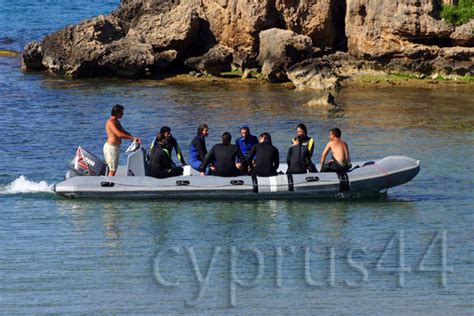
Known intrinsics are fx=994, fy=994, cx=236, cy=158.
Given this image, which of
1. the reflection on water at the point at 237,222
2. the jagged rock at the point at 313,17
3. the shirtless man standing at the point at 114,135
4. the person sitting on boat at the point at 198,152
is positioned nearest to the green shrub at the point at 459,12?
the reflection on water at the point at 237,222

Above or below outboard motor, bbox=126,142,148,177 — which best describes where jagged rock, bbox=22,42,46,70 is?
above

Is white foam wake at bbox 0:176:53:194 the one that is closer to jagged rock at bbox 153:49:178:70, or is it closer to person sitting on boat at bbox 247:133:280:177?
person sitting on boat at bbox 247:133:280:177

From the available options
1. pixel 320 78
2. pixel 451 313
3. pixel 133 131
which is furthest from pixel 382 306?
pixel 320 78

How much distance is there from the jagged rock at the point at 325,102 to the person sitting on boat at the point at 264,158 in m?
9.38

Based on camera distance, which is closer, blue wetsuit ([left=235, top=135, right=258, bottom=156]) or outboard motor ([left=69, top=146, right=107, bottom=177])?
outboard motor ([left=69, top=146, right=107, bottom=177])

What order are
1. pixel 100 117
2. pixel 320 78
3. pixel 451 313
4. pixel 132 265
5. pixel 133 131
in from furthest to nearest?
pixel 320 78, pixel 100 117, pixel 133 131, pixel 132 265, pixel 451 313

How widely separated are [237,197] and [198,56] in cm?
1501

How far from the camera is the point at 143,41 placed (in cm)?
3111

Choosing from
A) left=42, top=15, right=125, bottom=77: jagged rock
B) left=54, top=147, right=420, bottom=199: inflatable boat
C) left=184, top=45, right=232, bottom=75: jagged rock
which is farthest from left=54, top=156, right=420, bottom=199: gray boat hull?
left=42, top=15, right=125, bottom=77: jagged rock

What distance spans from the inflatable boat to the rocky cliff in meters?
12.3

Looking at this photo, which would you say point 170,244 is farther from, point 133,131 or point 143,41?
point 143,41

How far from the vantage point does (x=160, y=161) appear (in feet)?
55.4

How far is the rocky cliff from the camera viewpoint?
2884 centimetres

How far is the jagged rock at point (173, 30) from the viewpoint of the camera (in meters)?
30.5
